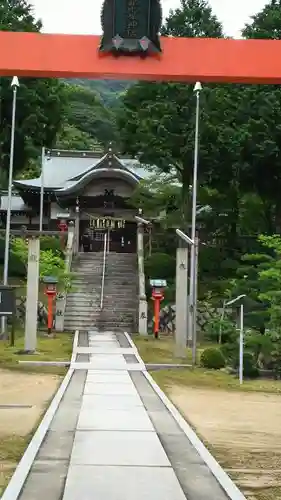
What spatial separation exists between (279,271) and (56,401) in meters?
8.41

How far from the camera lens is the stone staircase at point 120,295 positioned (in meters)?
25.1

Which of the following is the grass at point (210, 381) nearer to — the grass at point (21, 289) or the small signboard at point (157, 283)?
the small signboard at point (157, 283)

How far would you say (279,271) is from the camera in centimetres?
1655

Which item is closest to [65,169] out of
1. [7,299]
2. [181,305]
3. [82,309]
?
[82,309]

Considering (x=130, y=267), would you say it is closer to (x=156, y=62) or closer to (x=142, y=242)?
(x=142, y=242)

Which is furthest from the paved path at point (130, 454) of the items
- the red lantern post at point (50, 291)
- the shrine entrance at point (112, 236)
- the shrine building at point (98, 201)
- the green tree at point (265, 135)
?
the shrine entrance at point (112, 236)

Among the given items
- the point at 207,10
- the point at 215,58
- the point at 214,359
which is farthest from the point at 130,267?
the point at 215,58

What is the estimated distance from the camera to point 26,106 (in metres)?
29.2

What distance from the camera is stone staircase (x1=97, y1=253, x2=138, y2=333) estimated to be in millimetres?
25062

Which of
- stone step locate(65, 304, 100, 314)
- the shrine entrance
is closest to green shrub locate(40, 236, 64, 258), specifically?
the shrine entrance

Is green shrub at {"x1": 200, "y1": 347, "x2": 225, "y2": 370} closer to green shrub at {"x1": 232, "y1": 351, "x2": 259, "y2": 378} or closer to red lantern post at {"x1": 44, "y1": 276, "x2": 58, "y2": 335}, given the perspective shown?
green shrub at {"x1": 232, "y1": 351, "x2": 259, "y2": 378}

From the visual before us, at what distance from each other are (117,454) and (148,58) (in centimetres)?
444

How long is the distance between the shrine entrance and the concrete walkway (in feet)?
77.4

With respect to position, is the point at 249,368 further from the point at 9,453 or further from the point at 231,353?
the point at 9,453
